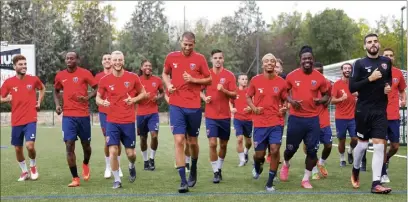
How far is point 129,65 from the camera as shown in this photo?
2044 inches

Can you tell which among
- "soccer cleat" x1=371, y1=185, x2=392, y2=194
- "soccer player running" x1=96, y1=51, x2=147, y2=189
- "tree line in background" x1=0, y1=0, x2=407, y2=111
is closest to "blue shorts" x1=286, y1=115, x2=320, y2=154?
"soccer cleat" x1=371, y1=185, x2=392, y2=194

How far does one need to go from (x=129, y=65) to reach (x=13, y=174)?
4163 cm

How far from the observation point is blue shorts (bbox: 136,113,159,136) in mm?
11398

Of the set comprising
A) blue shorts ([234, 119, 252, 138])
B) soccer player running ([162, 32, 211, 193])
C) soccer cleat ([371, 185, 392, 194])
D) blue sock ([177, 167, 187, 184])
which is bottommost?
soccer cleat ([371, 185, 392, 194])

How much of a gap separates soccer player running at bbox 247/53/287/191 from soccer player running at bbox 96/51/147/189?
183 cm

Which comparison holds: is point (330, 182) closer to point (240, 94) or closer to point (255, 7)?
point (240, 94)

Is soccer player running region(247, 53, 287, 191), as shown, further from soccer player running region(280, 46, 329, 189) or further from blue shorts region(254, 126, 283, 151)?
soccer player running region(280, 46, 329, 189)

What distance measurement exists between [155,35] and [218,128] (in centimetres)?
4546

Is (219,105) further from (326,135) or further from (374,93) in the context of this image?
(374,93)

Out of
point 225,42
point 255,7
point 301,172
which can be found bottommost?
point 301,172

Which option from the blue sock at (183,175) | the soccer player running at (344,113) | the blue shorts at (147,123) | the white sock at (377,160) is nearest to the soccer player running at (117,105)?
the blue sock at (183,175)

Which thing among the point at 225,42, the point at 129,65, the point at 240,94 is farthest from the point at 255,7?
the point at 240,94

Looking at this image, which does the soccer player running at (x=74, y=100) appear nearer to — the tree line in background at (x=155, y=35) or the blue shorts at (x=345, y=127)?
the blue shorts at (x=345, y=127)

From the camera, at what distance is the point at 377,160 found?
311 inches
